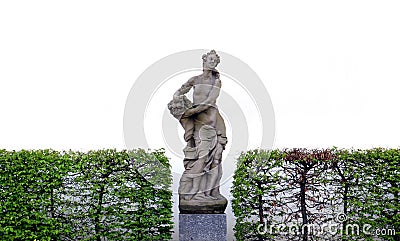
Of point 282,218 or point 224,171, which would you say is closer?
point 224,171

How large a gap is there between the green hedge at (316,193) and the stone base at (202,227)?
1.08 m

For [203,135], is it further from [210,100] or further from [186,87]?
[186,87]

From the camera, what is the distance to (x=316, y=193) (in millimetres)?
6926

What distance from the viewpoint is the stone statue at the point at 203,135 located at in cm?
608

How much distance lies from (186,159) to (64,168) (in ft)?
6.26

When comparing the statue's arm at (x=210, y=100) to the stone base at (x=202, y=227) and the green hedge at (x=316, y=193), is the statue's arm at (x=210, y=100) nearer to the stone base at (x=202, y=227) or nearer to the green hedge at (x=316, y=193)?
the green hedge at (x=316, y=193)

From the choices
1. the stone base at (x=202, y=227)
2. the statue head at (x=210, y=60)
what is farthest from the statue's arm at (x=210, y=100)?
the stone base at (x=202, y=227)

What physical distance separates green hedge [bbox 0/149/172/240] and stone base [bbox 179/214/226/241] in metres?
0.93

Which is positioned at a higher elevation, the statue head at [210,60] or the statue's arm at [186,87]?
the statue head at [210,60]

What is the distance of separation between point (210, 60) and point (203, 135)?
0.99 meters

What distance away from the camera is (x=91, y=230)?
23.0ft

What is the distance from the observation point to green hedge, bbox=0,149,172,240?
6738 millimetres

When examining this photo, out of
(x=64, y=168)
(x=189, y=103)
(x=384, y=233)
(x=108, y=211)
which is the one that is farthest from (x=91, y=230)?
(x=384, y=233)

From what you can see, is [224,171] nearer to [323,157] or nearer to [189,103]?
[189,103]
